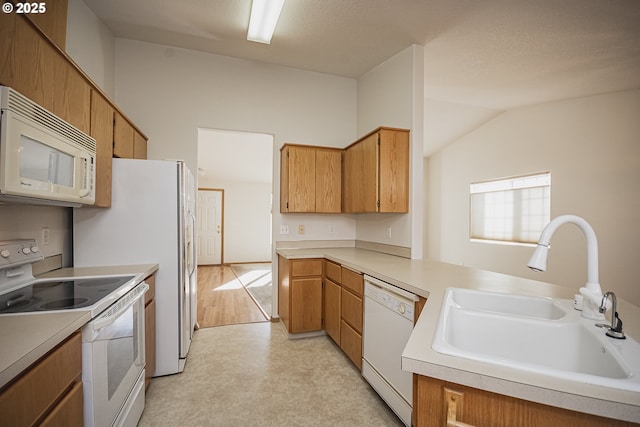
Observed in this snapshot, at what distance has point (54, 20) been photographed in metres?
1.77

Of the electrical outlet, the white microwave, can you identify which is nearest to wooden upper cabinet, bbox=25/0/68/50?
the white microwave

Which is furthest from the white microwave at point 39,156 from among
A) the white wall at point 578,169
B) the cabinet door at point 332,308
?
the white wall at point 578,169

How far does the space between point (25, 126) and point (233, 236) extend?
678 cm

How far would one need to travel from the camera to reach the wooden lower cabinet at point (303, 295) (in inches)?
112

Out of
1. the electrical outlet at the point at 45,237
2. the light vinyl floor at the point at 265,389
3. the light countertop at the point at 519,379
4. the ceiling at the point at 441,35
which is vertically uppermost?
the ceiling at the point at 441,35

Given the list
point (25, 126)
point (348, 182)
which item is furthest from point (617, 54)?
point (25, 126)

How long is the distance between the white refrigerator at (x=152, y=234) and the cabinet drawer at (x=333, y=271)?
1.31m

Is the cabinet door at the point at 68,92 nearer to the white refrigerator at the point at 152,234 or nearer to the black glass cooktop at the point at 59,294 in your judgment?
the white refrigerator at the point at 152,234

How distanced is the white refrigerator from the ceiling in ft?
4.67

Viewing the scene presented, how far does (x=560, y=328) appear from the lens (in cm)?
→ 97

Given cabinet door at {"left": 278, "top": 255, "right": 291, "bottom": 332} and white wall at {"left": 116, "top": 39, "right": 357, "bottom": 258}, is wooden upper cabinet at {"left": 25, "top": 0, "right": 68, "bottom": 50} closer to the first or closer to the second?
white wall at {"left": 116, "top": 39, "right": 357, "bottom": 258}

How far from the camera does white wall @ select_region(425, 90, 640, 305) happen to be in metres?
3.32

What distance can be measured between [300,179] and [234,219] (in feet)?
16.5

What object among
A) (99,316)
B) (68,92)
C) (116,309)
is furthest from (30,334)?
(68,92)
